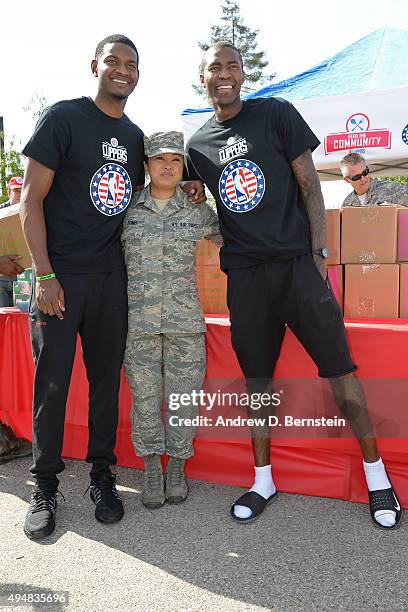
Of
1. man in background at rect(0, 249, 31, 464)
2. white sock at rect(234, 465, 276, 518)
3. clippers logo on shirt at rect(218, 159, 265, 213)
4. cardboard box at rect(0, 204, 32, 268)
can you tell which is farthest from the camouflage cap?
white sock at rect(234, 465, 276, 518)

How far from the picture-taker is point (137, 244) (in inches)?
98.0

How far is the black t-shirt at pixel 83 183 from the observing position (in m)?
2.24

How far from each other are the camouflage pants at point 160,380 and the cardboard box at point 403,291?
39.8 inches

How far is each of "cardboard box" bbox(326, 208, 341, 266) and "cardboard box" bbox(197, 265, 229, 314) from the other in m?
0.59

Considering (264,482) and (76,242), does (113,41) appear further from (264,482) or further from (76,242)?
(264,482)

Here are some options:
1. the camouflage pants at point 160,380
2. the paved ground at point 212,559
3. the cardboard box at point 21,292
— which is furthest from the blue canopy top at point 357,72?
the paved ground at point 212,559

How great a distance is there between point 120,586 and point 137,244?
139 centimetres

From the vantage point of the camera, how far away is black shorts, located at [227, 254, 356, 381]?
7.51 ft

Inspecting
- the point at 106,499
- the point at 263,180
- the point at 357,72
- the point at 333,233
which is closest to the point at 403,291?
the point at 333,233

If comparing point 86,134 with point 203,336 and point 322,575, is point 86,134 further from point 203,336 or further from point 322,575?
point 322,575

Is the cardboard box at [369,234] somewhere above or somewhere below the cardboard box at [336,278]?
above

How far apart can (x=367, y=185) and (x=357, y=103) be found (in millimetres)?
696

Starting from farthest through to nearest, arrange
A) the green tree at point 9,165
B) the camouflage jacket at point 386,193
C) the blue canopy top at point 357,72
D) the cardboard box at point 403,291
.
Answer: the green tree at point 9,165, the blue canopy top at point 357,72, the camouflage jacket at point 386,193, the cardboard box at point 403,291

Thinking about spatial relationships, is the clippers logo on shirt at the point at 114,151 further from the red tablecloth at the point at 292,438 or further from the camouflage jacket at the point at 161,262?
the red tablecloth at the point at 292,438
